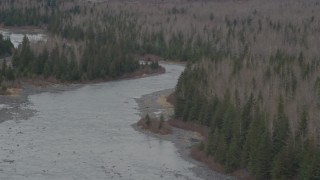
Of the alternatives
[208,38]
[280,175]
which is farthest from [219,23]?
[280,175]

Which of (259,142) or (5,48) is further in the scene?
(5,48)

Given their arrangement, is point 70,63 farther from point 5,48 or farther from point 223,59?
point 223,59

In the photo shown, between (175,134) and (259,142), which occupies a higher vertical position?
(259,142)

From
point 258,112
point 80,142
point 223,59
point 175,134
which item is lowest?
point 175,134

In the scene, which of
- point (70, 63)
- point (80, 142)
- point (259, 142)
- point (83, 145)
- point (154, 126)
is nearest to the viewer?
point (259, 142)

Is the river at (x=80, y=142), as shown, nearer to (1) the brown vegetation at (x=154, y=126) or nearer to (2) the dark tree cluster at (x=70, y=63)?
(1) the brown vegetation at (x=154, y=126)

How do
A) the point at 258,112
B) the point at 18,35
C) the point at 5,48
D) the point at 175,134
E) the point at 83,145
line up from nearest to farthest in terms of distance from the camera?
the point at 258,112 < the point at 83,145 < the point at 175,134 < the point at 5,48 < the point at 18,35

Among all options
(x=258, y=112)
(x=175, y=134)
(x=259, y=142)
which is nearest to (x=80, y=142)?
(x=175, y=134)

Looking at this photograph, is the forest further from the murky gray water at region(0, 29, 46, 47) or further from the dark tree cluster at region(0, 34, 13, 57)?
the dark tree cluster at region(0, 34, 13, 57)
